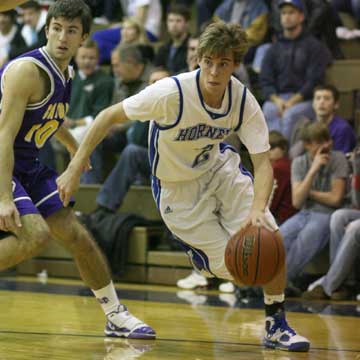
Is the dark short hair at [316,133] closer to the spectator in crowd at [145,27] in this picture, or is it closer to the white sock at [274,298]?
the white sock at [274,298]

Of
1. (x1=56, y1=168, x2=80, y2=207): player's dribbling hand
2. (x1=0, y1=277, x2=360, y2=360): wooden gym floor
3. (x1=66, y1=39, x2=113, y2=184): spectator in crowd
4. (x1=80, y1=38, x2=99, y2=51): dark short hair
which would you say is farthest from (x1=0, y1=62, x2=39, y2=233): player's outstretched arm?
(x1=80, y1=38, x2=99, y2=51): dark short hair

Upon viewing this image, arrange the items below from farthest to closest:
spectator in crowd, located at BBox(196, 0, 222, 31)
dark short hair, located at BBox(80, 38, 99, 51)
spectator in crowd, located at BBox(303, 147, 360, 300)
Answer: spectator in crowd, located at BBox(196, 0, 222, 31), dark short hair, located at BBox(80, 38, 99, 51), spectator in crowd, located at BBox(303, 147, 360, 300)

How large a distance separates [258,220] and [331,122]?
371 centimetres

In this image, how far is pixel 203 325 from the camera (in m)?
5.75

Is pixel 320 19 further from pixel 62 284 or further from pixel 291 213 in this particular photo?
pixel 62 284

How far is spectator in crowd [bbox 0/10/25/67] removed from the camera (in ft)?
36.7

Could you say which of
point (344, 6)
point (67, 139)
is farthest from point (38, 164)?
point (344, 6)

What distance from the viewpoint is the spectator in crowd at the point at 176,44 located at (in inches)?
379

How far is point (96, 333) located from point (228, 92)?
166cm

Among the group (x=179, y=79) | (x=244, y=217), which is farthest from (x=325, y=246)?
(x=179, y=79)

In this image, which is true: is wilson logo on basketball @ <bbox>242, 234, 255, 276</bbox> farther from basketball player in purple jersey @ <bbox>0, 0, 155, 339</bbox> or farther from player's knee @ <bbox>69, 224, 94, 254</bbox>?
player's knee @ <bbox>69, 224, 94, 254</bbox>

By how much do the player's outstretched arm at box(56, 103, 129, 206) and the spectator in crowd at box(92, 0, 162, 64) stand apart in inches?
240

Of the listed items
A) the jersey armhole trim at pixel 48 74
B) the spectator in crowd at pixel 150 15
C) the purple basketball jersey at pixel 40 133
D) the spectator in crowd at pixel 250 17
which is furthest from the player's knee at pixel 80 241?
the spectator in crowd at pixel 150 15

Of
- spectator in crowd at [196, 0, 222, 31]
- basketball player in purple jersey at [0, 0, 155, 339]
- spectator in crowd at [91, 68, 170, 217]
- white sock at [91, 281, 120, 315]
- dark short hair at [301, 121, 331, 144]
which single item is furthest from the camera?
spectator in crowd at [196, 0, 222, 31]
